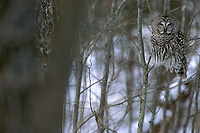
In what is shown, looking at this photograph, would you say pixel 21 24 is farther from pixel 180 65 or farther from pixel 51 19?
pixel 180 65

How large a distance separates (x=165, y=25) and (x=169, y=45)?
1.28 ft

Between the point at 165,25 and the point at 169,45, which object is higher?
the point at 165,25

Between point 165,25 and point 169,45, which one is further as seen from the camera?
point 165,25

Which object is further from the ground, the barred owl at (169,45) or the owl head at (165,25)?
the owl head at (165,25)

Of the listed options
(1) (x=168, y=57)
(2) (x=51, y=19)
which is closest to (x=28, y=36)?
(2) (x=51, y=19)

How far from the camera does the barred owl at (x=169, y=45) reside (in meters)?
4.36

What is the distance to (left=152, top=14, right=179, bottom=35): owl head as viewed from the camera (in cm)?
449

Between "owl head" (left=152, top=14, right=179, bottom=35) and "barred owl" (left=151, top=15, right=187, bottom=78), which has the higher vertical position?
"owl head" (left=152, top=14, right=179, bottom=35)

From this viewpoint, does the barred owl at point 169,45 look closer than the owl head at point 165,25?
Yes

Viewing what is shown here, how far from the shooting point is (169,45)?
447 centimetres

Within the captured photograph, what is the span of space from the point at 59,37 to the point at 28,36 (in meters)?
0.14

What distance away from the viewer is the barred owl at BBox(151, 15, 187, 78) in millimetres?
4355

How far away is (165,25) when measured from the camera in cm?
462

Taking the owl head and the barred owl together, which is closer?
the barred owl
